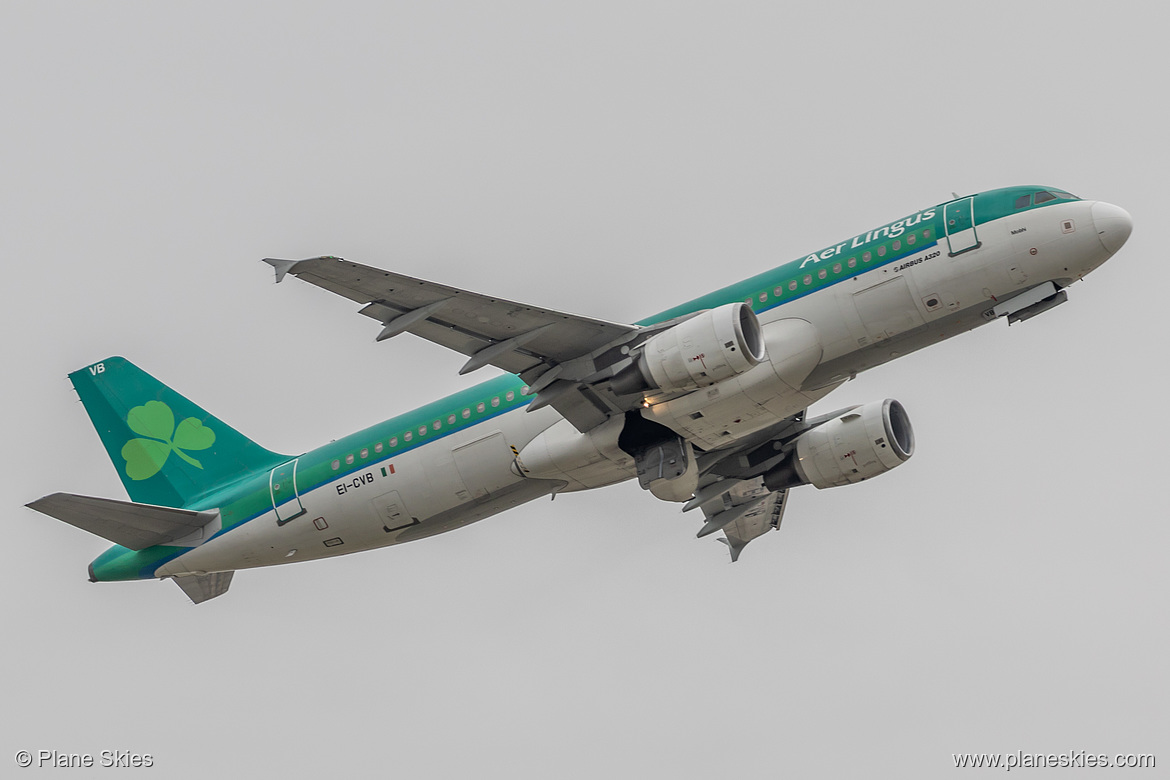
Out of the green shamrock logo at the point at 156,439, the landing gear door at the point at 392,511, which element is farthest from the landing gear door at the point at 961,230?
the green shamrock logo at the point at 156,439

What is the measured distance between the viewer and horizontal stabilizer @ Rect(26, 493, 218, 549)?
1449 inches

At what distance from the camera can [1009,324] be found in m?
33.3

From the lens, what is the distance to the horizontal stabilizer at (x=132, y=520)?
3681 cm

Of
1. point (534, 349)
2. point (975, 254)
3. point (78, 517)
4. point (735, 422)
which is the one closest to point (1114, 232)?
point (975, 254)

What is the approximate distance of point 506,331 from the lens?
33.3 meters

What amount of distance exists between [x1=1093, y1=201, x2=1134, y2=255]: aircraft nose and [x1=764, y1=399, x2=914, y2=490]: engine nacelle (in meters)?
9.38

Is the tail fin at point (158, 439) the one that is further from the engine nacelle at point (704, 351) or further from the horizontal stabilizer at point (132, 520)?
the engine nacelle at point (704, 351)

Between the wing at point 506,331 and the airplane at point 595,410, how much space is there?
48mm

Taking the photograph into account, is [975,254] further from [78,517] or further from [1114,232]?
[78,517]

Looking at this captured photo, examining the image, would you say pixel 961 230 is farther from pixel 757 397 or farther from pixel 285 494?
pixel 285 494

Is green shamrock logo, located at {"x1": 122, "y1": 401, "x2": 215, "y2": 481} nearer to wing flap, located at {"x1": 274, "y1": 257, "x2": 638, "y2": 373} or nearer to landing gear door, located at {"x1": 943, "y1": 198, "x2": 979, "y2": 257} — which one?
wing flap, located at {"x1": 274, "y1": 257, "x2": 638, "y2": 373}

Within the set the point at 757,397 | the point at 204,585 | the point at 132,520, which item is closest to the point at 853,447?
the point at 757,397

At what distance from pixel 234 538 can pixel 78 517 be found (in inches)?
173

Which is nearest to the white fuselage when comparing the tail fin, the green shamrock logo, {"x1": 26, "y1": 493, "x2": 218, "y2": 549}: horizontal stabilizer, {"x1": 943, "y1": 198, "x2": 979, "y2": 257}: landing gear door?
{"x1": 943, "y1": 198, "x2": 979, "y2": 257}: landing gear door
